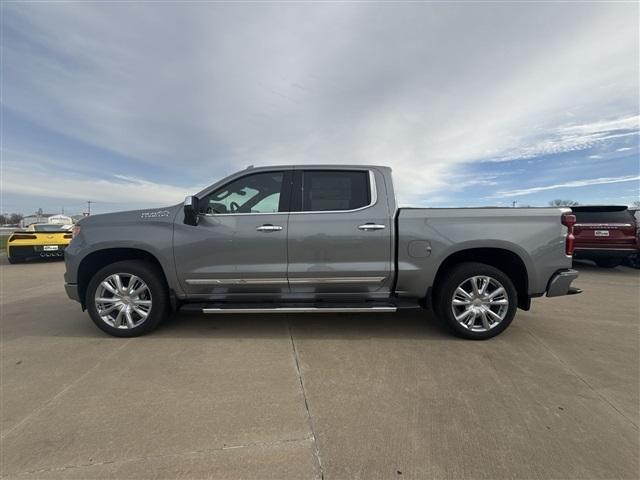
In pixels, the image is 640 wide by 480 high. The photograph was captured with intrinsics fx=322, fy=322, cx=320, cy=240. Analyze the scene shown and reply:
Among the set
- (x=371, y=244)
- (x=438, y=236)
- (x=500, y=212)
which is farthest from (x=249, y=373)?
(x=500, y=212)

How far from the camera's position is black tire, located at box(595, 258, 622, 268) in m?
8.44

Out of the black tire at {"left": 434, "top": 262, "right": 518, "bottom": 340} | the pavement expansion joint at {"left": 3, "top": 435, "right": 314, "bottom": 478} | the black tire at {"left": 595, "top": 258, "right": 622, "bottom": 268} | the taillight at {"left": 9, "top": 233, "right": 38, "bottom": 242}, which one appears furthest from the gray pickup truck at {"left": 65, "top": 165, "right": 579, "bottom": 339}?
the taillight at {"left": 9, "top": 233, "right": 38, "bottom": 242}

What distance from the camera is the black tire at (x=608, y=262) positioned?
8.44m

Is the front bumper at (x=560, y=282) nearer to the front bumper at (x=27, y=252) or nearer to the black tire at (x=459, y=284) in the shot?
the black tire at (x=459, y=284)

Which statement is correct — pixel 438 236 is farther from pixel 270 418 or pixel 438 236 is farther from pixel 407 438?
pixel 270 418

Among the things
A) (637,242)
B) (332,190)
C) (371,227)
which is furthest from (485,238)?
(637,242)

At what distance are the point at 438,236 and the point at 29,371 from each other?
4168 mm

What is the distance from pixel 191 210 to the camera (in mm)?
3428

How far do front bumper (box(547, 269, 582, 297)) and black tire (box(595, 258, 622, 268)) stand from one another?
22.7ft

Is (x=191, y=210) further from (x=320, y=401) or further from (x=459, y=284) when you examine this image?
(x=459, y=284)

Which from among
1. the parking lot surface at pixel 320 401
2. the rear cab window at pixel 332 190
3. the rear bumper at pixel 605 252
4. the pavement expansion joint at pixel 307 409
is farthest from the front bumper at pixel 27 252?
the rear bumper at pixel 605 252

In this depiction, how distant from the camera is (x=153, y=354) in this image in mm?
3230

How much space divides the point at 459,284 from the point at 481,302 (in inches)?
12.6

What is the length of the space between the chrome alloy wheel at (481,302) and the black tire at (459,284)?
23 mm
